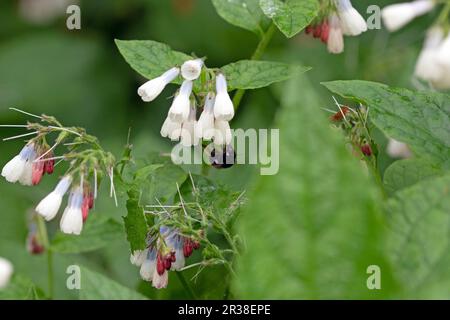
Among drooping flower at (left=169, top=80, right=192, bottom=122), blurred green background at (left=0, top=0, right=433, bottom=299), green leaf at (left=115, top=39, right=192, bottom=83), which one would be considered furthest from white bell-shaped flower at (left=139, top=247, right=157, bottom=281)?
blurred green background at (left=0, top=0, right=433, bottom=299)

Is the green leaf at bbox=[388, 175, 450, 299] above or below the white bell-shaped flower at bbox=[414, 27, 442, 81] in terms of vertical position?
below

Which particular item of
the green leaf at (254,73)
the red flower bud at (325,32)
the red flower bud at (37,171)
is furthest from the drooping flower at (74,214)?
the red flower bud at (325,32)

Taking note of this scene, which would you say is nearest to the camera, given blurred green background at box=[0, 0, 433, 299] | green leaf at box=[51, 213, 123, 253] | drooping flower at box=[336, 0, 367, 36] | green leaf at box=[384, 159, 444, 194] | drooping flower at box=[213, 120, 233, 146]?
green leaf at box=[384, 159, 444, 194]

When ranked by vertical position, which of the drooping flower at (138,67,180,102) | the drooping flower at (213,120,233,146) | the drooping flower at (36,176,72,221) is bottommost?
the drooping flower at (36,176,72,221)

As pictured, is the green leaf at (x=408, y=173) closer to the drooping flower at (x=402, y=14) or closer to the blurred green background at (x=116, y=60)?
the drooping flower at (x=402, y=14)

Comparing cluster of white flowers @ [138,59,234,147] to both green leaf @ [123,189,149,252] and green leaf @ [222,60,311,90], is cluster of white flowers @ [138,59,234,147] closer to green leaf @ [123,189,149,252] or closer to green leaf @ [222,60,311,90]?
green leaf @ [222,60,311,90]

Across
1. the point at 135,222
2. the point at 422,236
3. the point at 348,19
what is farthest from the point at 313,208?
the point at 348,19
